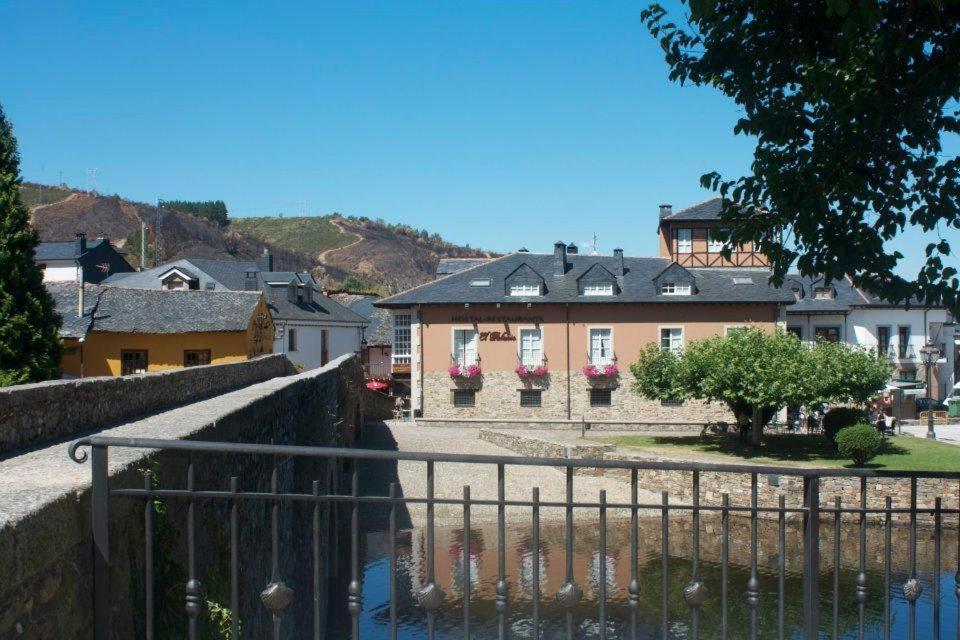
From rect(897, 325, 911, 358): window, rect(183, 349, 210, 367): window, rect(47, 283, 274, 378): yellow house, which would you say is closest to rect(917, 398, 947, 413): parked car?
rect(897, 325, 911, 358): window

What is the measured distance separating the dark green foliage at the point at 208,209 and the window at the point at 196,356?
6482cm

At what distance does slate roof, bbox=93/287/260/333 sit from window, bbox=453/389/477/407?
27.3 feet

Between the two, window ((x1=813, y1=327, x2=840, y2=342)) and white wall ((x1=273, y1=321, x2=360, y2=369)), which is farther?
window ((x1=813, y1=327, x2=840, y2=342))

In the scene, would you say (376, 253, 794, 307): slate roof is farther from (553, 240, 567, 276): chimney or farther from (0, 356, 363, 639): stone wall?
(0, 356, 363, 639): stone wall

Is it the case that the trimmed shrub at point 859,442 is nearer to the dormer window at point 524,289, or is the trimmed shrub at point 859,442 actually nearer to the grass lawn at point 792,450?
the grass lawn at point 792,450

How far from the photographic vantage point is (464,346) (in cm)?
3169

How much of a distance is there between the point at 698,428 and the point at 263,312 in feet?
50.4

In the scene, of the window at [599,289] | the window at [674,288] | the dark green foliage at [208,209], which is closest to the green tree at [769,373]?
the window at [674,288]

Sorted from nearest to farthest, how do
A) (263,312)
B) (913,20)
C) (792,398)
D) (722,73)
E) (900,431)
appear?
(913,20), (722,73), (792,398), (263,312), (900,431)

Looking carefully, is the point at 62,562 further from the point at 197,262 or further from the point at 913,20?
the point at 197,262

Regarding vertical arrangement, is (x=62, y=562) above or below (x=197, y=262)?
below

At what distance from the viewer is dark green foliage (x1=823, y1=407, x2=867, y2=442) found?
81.8ft

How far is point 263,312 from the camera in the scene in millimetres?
28203

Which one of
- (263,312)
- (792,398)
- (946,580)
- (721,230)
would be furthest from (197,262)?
(721,230)
